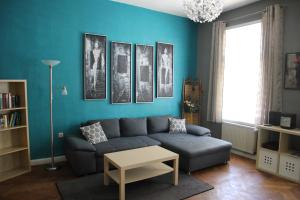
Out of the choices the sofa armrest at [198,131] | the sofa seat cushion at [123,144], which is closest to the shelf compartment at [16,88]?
the sofa seat cushion at [123,144]

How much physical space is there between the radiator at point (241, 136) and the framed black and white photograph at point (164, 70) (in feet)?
4.77

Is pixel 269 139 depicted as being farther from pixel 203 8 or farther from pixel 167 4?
pixel 167 4

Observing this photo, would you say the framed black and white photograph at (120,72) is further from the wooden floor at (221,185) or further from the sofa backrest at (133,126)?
the wooden floor at (221,185)

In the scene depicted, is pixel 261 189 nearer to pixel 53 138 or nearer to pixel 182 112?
pixel 182 112

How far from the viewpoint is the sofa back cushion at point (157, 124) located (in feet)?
14.6

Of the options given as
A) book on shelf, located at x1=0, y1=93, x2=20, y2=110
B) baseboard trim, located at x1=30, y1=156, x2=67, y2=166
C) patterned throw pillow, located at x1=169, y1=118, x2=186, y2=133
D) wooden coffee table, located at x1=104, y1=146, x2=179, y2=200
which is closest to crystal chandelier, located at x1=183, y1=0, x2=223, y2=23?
wooden coffee table, located at x1=104, y1=146, x2=179, y2=200

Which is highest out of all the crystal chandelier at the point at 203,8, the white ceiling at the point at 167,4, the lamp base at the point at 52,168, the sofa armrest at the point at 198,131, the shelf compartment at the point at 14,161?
the white ceiling at the point at 167,4

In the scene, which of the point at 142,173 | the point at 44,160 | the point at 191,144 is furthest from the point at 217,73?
the point at 44,160

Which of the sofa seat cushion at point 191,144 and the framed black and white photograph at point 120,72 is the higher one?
the framed black and white photograph at point 120,72

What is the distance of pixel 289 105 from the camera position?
11.9 feet

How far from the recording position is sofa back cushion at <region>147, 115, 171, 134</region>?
14.6 ft

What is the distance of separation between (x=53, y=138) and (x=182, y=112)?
2.88m

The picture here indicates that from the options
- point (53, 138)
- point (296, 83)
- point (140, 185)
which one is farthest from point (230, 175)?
point (53, 138)

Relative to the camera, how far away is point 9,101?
10.4ft
